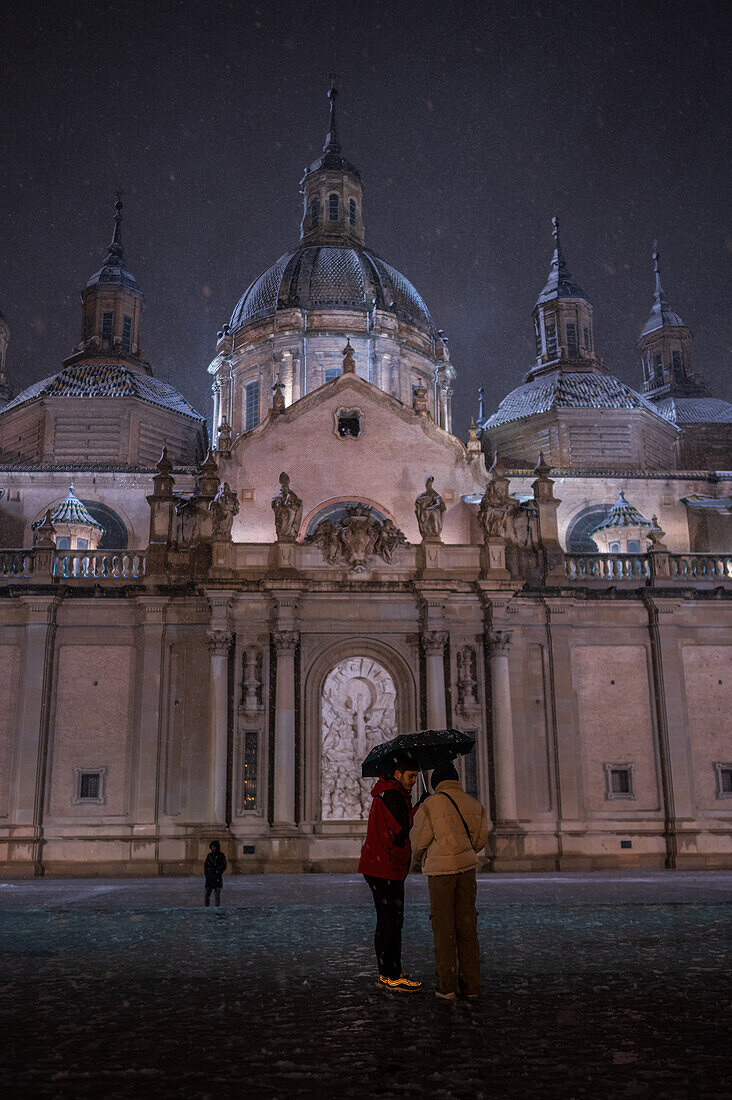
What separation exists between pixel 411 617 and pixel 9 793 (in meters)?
13.5

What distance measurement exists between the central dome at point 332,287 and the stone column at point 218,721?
25.0 meters

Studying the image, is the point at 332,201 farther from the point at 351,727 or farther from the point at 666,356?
the point at 351,727

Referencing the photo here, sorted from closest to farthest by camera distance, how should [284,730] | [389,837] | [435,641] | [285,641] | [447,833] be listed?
1. [447,833]
2. [389,837]
3. [284,730]
4. [285,641]
5. [435,641]

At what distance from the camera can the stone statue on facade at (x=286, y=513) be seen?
31453 mm

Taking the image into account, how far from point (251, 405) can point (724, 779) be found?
29775 millimetres

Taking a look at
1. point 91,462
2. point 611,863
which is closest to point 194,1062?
point 611,863

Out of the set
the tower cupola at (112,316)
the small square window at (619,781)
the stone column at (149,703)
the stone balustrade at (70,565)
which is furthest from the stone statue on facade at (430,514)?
the tower cupola at (112,316)

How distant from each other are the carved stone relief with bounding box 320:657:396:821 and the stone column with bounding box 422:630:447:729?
4.52 feet

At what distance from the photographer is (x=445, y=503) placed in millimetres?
34594

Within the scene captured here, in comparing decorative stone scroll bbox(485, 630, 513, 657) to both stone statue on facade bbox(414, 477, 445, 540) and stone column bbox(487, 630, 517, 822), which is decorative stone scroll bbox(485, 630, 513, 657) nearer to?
stone column bbox(487, 630, 517, 822)

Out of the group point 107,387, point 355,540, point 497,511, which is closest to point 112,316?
point 107,387

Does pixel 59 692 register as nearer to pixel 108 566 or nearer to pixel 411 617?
pixel 108 566

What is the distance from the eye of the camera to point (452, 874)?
9555 mm

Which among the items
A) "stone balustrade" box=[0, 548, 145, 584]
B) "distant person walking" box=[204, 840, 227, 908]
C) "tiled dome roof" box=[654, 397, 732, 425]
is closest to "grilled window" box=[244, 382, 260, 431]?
"stone balustrade" box=[0, 548, 145, 584]
